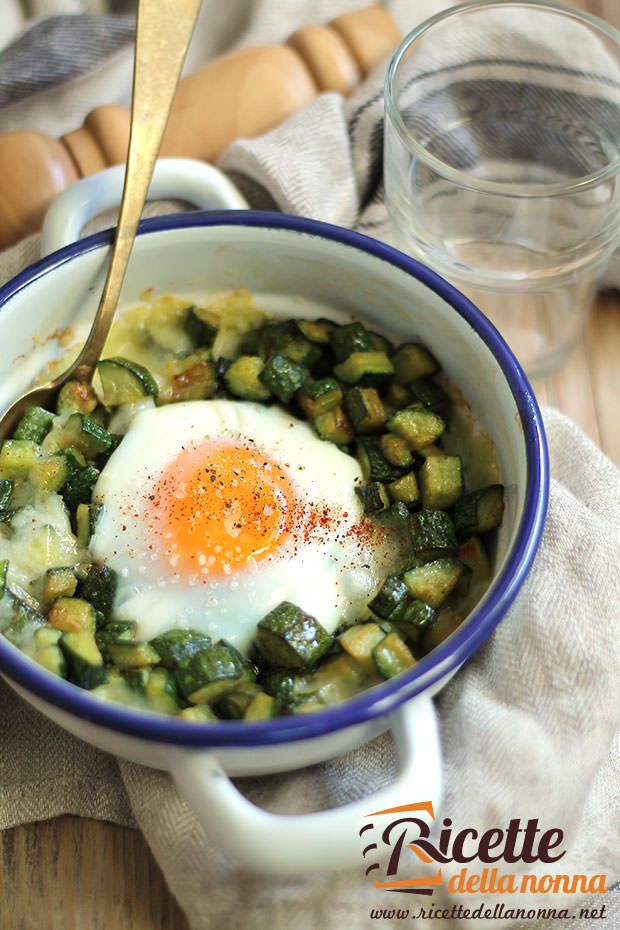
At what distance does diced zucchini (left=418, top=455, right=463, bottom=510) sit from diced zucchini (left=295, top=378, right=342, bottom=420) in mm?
202

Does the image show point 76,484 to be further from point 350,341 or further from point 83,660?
point 350,341

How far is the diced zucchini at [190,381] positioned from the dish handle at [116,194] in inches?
11.4

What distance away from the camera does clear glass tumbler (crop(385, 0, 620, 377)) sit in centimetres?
221

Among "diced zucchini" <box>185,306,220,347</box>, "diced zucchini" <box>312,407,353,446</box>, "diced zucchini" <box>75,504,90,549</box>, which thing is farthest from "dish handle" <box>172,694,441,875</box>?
"diced zucchini" <box>185,306,220,347</box>

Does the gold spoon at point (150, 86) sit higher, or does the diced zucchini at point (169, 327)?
the gold spoon at point (150, 86)

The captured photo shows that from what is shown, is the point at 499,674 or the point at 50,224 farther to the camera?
the point at 50,224

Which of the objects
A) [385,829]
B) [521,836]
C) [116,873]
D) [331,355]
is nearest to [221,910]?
[116,873]

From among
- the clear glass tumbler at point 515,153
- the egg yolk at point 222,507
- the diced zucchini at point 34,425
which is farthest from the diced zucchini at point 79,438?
the clear glass tumbler at point 515,153

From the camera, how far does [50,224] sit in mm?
1920

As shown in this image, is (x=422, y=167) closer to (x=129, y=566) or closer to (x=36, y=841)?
(x=129, y=566)

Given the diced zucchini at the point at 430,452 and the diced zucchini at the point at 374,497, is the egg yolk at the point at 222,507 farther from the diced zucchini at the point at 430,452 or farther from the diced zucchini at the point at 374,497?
the diced zucchini at the point at 430,452

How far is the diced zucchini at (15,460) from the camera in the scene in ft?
5.79

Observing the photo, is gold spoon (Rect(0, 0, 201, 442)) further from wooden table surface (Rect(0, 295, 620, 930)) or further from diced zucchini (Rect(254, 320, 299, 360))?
wooden table surface (Rect(0, 295, 620, 930))

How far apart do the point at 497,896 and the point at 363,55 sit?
1.80 metres
